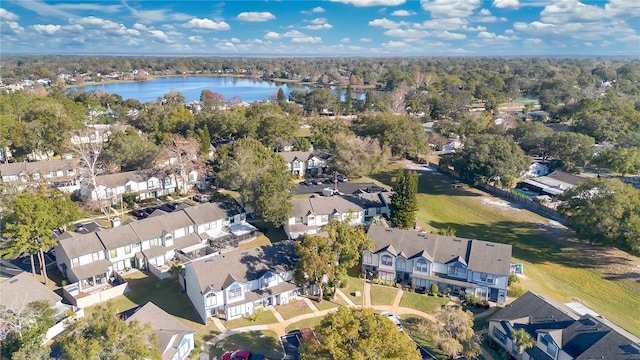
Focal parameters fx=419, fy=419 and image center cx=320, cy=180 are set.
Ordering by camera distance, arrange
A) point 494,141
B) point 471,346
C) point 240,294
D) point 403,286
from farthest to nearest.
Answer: point 494,141
point 403,286
point 240,294
point 471,346

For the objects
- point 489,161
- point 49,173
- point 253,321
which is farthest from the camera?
point 489,161

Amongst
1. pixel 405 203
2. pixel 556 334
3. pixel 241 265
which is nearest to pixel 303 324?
pixel 241 265

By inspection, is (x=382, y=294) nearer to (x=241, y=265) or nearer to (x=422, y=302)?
(x=422, y=302)

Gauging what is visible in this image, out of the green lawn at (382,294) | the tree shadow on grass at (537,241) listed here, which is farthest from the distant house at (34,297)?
the tree shadow on grass at (537,241)

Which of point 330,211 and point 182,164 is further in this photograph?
point 182,164

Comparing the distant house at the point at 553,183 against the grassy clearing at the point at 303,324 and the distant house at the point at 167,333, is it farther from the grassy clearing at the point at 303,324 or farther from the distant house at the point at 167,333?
the distant house at the point at 167,333

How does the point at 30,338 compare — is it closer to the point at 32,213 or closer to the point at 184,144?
the point at 32,213

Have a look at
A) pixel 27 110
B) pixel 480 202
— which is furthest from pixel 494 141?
pixel 27 110
